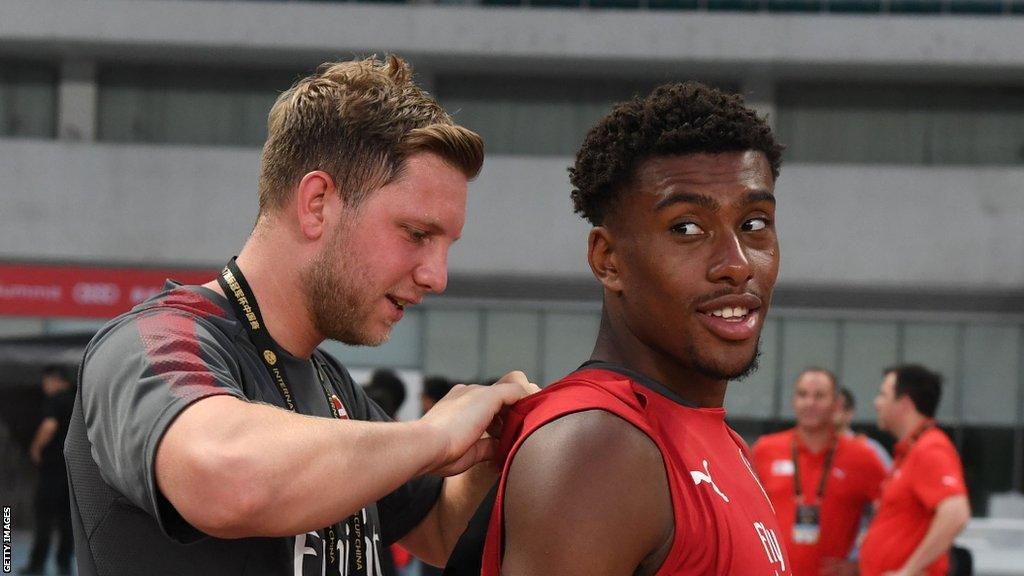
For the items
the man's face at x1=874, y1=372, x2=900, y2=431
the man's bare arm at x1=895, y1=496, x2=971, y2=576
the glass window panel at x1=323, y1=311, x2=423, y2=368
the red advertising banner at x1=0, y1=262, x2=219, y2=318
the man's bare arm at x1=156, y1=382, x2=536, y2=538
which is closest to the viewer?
the man's bare arm at x1=156, y1=382, x2=536, y2=538

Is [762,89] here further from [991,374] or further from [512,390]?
[512,390]

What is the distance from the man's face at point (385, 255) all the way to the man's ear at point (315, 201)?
0.09 feet

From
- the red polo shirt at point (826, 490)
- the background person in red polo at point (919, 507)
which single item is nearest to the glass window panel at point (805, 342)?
the red polo shirt at point (826, 490)

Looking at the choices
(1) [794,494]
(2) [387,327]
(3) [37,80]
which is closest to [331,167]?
(2) [387,327]

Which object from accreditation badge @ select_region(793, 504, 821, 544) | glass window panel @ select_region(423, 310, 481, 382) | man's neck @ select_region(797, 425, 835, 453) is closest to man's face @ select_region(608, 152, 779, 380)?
accreditation badge @ select_region(793, 504, 821, 544)

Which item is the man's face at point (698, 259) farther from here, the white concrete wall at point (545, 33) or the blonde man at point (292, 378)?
the white concrete wall at point (545, 33)

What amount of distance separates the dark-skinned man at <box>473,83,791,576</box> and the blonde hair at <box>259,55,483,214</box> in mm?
327

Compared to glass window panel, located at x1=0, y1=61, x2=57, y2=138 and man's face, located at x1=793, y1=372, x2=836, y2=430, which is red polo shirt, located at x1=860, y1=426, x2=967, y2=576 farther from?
glass window panel, located at x1=0, y1=61, x2=57, y2=138

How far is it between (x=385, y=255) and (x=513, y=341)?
19817mm

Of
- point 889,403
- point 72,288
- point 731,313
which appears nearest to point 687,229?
point 731,313

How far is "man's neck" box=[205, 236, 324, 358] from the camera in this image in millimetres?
2371

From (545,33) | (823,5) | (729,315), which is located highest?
(823,5)

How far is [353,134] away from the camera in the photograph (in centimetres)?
231

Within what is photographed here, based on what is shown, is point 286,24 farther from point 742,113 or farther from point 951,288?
point 742,113
